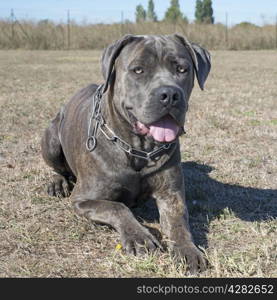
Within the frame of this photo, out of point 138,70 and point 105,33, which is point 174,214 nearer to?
Answer: point 138,70

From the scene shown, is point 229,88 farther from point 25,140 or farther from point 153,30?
point 153,30

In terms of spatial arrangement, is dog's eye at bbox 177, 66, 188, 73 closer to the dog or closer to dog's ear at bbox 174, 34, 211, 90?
the dog

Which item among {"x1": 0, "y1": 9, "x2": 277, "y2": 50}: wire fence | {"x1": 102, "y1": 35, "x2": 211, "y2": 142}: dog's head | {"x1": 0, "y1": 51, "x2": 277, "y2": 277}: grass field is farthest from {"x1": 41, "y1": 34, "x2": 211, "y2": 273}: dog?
{"x1": 0, "y1": 9, "x2": 277, "y2": 50}: wire fence

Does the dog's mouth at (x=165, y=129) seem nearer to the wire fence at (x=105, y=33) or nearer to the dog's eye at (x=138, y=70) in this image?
the dog's eye at (x=138, y=70)

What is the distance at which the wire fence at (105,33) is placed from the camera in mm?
26844

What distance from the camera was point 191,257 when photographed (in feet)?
9.72

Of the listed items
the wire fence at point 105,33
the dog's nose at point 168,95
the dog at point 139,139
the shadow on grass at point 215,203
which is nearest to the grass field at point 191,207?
the shadow on grass at point 215,203

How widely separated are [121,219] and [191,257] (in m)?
0.59

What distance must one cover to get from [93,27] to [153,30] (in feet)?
11.3

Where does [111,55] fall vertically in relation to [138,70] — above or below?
above

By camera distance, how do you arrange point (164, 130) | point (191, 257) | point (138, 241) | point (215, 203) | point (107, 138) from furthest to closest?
point (215, 203) → point (107, 138) → point (164, 130) → point (138, 241) → point (191, 257)

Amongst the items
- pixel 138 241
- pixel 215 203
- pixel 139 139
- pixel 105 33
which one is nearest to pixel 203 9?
pixel 105 33

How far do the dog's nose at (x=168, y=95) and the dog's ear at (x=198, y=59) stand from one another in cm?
56

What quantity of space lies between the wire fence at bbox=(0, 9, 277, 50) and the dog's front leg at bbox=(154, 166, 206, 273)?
24467mm
